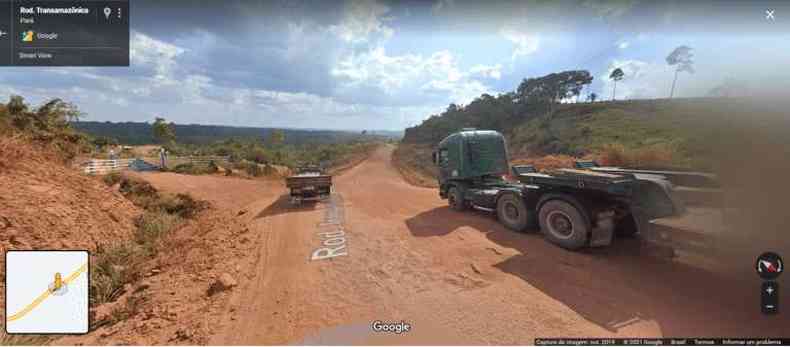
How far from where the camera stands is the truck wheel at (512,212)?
17.3 feet

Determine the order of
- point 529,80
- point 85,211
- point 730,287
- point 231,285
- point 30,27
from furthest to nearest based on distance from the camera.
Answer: point 529,80 → point 85,211 → point 30,27 → point 231,285 → point 730,287

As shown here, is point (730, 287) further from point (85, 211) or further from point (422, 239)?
point (85, 211)

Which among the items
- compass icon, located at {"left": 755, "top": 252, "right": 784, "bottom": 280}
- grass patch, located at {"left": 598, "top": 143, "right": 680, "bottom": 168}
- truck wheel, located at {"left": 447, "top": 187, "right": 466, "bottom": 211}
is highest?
grass patch, located at {"left": 598, "top": 143, "right": 680, "bottom": 168}

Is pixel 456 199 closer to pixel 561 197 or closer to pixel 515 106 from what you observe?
pixel 561 197

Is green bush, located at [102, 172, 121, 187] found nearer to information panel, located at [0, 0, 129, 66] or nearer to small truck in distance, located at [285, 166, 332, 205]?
small truck in distance, located at [285, 166, 332, 205]

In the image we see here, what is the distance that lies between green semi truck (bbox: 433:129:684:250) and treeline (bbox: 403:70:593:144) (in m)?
34.9

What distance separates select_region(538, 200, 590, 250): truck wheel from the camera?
164 inches

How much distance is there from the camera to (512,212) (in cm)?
570

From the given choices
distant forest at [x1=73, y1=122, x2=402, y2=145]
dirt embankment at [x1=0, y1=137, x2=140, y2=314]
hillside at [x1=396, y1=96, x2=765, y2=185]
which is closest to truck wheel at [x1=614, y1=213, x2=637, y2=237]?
hillside at [x1=396, y1=96, x2=765, y2=185]

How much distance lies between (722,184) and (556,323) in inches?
114

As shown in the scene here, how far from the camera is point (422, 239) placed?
5.08 m

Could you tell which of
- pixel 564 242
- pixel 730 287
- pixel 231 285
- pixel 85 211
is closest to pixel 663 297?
pixel 730 287

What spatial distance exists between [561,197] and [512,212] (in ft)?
4.30

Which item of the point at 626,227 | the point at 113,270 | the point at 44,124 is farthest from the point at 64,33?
the point at 44,124
